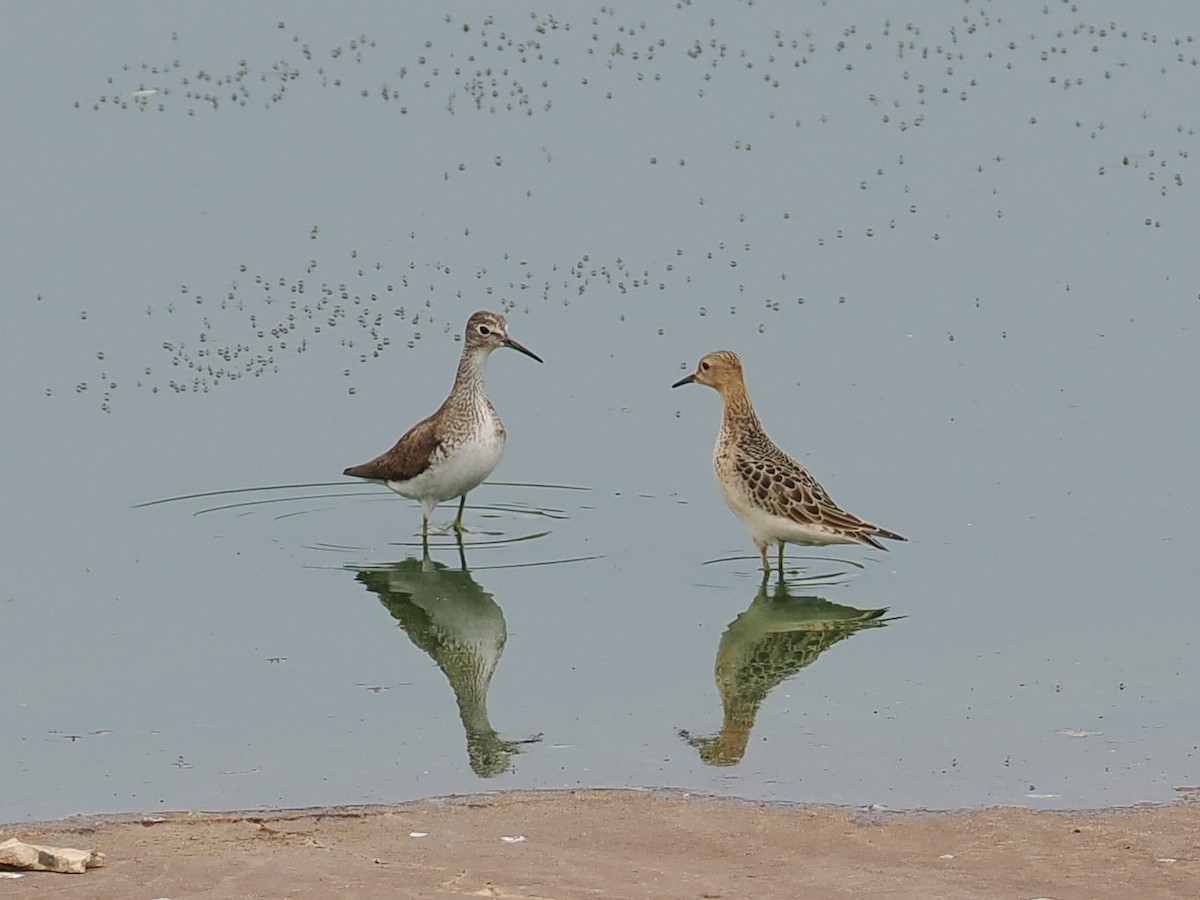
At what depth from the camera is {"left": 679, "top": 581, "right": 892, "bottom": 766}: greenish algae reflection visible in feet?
45.9

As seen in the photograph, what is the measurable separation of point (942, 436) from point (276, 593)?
647 centimetres

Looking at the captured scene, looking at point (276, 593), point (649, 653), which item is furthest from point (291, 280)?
point (649, 653)

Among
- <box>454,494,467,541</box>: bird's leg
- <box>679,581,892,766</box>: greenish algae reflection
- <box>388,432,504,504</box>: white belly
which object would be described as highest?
<box>388,432,504,504</box>: white belly

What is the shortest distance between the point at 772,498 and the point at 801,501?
207 millimetres

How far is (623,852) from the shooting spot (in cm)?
1159

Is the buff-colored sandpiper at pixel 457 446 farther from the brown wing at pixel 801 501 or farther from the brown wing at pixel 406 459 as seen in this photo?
the brown wing at pixel 801 501

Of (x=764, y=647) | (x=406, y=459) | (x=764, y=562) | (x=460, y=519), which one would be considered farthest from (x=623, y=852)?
(x=460, y=519)

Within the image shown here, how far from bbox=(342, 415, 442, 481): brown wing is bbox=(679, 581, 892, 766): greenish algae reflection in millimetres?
3013

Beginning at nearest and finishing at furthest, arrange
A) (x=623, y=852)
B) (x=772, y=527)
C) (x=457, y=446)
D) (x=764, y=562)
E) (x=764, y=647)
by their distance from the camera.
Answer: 1. (x=623, y=852)
2. (x=764, y=647)
3. (x=772, y=527)
4. (x=764, y=562)
5. (x=457, y=446)

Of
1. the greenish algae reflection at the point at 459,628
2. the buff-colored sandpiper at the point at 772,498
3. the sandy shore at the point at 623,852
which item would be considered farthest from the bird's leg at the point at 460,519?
the sandy shore at the point at 623,852

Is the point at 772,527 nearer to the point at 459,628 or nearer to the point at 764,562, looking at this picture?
the point at 764,562

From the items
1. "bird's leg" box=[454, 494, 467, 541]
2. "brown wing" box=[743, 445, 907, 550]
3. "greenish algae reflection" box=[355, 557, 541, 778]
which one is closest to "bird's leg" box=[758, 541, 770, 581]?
"brown wing" box=[743, 445, 907, 550]

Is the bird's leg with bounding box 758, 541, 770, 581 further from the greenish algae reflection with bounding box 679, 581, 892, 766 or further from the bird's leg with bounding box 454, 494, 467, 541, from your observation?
the bird's leg with bounding box 454, 494, 467, 541

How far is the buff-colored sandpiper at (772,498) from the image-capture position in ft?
55.6
